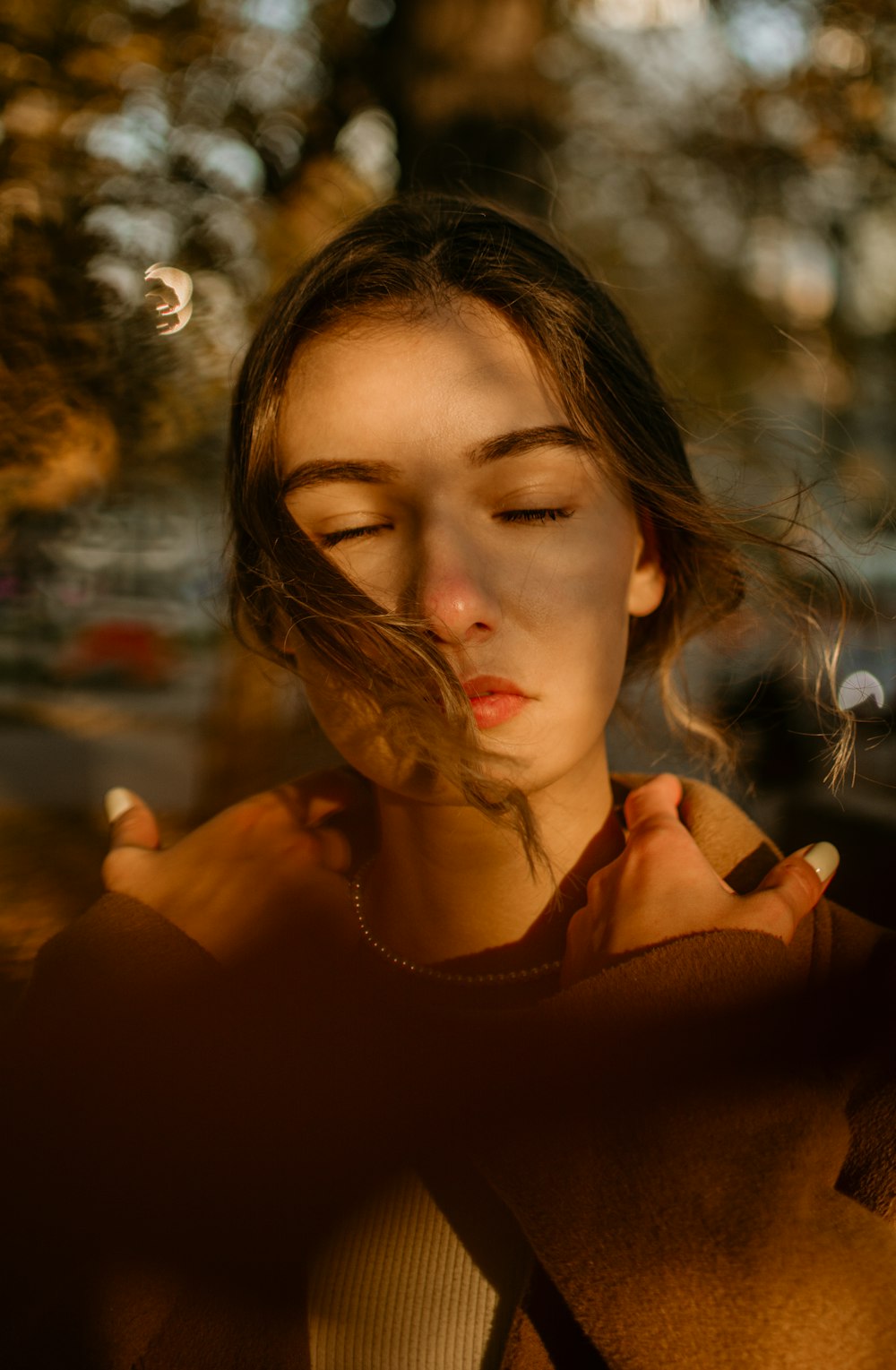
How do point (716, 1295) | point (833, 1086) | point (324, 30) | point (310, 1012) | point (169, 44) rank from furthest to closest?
1. point (324, 30)
2. point (169, 44)
3. point (310, 1012)
4. point (833, 1086)
5. point (716, 1295)

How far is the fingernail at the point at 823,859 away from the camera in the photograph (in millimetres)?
1047

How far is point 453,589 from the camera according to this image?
986 millimetres

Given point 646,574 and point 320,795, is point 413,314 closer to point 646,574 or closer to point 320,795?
point 646,574

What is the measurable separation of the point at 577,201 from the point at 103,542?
222 cm

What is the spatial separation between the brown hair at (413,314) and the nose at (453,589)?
0.03 meters

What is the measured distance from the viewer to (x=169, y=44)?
2.03 m

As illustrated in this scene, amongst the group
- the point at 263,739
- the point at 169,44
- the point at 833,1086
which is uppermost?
the point at 169,44

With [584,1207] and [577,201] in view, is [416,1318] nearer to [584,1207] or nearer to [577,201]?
[584,1207]

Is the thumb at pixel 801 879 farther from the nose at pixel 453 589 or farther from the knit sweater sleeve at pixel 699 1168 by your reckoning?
the nose at pixel 453 589

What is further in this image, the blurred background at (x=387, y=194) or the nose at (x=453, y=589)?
the blurred background at (x=387, y=194)

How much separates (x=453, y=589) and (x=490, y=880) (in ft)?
1.19

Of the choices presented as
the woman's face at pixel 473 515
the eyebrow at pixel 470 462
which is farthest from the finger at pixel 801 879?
the eyebrow at pixel 470 462

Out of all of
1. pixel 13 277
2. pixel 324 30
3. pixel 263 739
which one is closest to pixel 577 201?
pixel 324 30

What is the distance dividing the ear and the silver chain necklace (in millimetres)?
437
